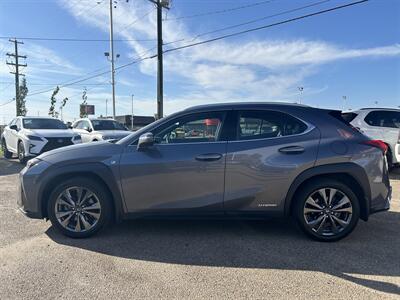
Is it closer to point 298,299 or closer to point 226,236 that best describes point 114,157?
point 226,236

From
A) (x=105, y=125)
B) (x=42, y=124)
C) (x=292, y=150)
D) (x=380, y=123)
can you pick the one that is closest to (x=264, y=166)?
(x=292, y=150)

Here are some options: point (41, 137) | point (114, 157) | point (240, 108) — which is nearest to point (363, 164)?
point (240, 108)

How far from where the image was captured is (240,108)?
16.1ft

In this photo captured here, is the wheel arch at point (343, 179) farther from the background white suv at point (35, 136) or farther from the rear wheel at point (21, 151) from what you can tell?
the rear wheel at point (21, 151)

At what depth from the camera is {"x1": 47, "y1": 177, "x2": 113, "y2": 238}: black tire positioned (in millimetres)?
4715

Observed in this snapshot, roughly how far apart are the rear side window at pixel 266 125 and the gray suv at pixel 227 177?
0.04 ft

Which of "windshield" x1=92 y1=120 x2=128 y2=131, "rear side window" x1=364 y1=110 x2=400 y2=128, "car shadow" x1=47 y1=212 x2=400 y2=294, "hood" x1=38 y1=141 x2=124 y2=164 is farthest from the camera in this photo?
"windshield" x1=92 y1=120 x2=128 y2=131

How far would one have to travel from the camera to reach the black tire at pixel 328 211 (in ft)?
15.3

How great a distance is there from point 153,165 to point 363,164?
2556 mm

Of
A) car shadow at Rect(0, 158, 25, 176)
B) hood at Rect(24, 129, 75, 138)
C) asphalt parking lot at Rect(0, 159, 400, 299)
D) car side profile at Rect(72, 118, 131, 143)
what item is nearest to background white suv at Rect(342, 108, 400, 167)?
asphalt parking lot at Rect(0, 159, 400, 299)

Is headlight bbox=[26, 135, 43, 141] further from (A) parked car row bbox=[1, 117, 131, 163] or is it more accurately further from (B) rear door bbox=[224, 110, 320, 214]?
(B) rear door bbox=[224, 110, 320, 214]

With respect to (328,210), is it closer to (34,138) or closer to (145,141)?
(145,141)

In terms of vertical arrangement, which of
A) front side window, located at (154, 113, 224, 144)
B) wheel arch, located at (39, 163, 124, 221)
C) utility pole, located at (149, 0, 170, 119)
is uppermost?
utility pole, located at (149, 0, 170, 119)

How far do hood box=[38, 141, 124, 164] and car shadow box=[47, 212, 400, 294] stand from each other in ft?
3.27
